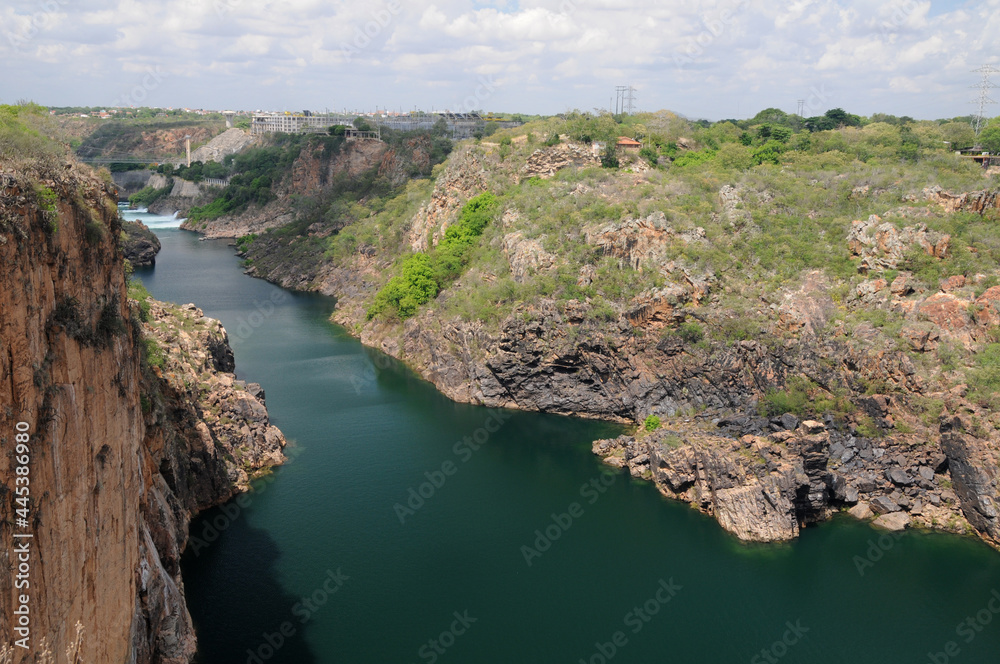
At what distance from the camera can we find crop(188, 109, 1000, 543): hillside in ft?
140

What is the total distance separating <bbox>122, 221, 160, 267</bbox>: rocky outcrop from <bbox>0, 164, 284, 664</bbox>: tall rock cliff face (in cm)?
8281

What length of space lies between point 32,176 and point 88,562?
10.0 meters

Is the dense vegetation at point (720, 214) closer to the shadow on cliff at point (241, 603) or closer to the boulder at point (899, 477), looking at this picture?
the boulder at point (899, 477)

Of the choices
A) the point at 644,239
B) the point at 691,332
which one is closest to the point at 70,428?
the point at 691,332

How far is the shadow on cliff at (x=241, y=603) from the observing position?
29734mm

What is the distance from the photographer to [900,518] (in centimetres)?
4131

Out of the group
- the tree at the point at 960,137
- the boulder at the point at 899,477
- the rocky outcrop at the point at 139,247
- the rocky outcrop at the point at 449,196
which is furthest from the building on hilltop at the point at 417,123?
the boulder at the point at 899,477

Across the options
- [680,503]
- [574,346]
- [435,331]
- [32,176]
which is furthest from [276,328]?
[32,176]

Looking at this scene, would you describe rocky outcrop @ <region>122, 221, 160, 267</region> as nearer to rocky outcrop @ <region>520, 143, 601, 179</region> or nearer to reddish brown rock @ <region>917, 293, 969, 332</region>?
rocky outcrop @ <region>520, 143, 601, 179</region>

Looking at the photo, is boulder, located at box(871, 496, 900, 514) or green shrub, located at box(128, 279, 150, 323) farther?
green shrub, located at box(128, 279, 150, 323)

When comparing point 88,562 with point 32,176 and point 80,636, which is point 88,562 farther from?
point 32,176

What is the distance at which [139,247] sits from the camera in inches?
4075

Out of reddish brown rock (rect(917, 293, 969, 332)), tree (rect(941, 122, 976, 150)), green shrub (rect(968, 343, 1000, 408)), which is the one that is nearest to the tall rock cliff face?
green shrub (rect(968, 343, 1000, 408))

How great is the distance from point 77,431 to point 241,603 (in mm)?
16594
